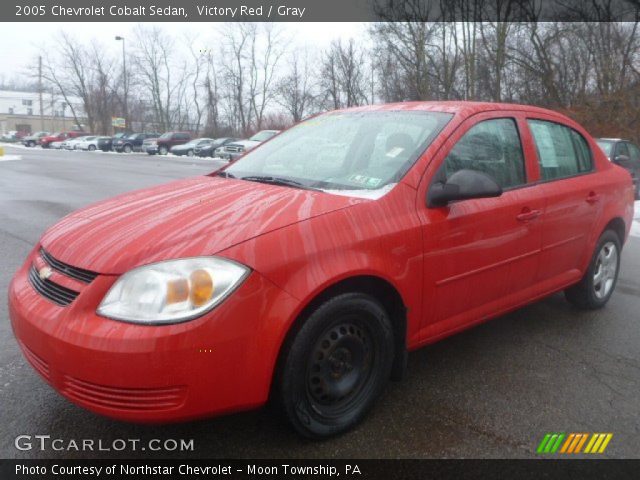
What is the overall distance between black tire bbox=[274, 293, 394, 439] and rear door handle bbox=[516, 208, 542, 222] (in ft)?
4.00

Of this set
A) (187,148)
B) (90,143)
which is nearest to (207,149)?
(187,148)

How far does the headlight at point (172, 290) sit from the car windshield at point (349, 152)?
93 centimetres

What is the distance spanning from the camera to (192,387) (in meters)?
2.07

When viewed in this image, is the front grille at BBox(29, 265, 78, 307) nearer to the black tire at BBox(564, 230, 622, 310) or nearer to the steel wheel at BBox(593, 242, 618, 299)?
the black tire at BBox(564, 230, 622, 310)

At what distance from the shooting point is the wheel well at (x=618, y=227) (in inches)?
174

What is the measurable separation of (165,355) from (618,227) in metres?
4.07

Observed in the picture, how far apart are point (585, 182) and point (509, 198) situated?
1108mm

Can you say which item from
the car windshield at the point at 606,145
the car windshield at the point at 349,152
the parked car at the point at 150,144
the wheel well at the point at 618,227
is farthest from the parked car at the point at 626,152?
the parked car at the point at 150,144

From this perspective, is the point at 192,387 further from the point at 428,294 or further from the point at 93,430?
the point at 428,294

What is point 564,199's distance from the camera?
3.71 m

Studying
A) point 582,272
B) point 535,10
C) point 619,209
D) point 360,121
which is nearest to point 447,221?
point 360,121

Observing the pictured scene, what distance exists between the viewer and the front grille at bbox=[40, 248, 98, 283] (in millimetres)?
2209

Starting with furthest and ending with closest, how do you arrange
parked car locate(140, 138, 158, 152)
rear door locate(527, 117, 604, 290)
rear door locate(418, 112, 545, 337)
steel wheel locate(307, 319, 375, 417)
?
1. parked car locate(140, 138, 158, 152)
2. rear door locate(527, 117, 604, 290)
3. rear door locate(418, 112, 545, 337)
4. steel wheel locate(307, 319, 375, 417)

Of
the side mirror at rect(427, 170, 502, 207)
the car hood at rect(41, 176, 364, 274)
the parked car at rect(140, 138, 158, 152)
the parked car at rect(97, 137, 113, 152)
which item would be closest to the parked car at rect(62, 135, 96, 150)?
the parked car at rect(97, 137, 113, 152)
